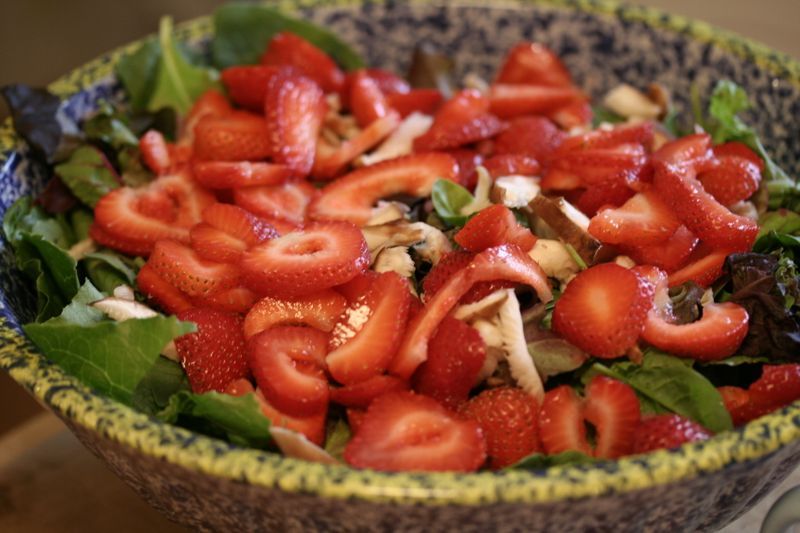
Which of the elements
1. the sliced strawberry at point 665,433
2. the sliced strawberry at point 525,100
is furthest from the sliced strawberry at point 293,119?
the sliced strawberry at point 665,433

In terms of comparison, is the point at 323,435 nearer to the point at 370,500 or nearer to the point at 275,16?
the point at 370,500

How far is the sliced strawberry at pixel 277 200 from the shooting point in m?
1.43

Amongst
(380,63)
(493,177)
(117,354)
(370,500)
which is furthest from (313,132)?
(370,500)

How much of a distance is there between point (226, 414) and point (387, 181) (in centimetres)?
56

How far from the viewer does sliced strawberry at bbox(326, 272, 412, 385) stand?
1.09 m

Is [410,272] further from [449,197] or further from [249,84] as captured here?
[249,84]

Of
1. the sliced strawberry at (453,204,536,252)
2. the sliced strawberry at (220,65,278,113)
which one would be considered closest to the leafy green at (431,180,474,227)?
the sliced strawberry at (453,204,536,252)

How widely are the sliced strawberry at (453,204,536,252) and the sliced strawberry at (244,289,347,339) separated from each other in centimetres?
20

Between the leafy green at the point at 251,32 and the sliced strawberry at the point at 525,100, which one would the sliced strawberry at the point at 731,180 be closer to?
the sliced strawberry at the point at 525,100

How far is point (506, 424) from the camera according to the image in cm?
105

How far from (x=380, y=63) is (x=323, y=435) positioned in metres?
1.13

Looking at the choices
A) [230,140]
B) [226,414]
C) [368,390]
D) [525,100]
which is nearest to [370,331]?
[368,390]

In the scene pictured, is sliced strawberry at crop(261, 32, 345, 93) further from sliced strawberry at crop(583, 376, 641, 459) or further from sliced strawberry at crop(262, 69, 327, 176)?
sliced strawberry at crop(583, 376, 641, 459)

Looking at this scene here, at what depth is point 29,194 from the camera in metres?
1.49
